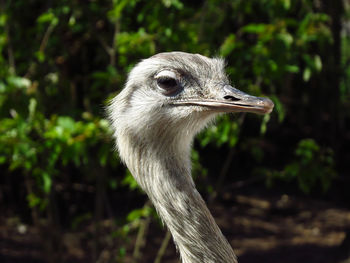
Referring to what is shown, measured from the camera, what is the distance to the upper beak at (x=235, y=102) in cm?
176

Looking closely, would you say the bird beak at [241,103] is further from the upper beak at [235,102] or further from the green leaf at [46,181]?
the green leaf at [46,181]

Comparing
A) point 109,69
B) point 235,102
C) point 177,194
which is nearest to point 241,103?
point 235,102

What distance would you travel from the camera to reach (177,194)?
73.9 inches

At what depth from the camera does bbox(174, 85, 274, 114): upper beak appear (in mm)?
1758

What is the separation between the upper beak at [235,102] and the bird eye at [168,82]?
0.06 m

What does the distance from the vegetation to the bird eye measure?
675 millimetres

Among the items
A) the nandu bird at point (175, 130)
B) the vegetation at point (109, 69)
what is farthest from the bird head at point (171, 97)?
the vegetation at point (109, 69)

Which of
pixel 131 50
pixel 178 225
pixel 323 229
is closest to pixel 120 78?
pixel 131 50

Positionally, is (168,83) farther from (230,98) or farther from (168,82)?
(230,98)

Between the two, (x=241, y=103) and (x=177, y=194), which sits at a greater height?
(x=241, y=103)

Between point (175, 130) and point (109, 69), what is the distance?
127 cm

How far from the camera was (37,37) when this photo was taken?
3557mm

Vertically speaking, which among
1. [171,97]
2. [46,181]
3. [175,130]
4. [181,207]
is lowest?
[46,181]

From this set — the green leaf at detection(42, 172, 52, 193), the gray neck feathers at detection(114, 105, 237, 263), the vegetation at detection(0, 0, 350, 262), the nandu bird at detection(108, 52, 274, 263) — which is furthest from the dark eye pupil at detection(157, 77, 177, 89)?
the green leaf at detection(42, 172, 52, 193)
